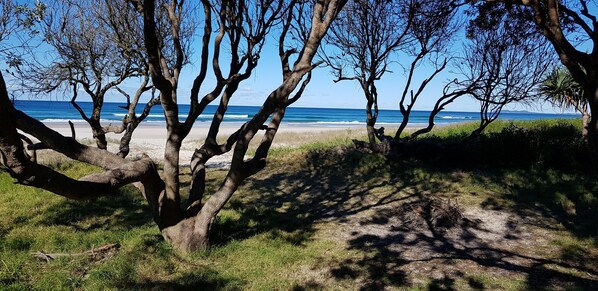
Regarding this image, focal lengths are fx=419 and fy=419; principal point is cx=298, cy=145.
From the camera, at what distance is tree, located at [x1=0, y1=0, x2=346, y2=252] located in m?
3.57

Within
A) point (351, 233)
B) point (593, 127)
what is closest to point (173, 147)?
point (351, 233)

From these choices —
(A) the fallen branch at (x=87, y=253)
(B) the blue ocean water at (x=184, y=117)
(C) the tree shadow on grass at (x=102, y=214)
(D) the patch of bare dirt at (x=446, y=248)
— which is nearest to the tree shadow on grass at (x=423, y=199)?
(D) the patch of bare dirt at (x=446, y=248)

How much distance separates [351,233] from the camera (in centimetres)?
624

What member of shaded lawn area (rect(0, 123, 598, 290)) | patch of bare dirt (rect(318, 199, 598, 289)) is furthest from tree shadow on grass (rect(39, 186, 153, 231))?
patch of bare dirt (rect(318, 199, 598, 289))

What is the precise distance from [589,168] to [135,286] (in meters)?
10.2

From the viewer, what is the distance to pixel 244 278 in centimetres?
457

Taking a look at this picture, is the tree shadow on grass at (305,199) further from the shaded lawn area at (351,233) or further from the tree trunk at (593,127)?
the tree trunk at (593,127)

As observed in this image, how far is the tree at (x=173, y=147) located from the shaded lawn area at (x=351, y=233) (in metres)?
0.49

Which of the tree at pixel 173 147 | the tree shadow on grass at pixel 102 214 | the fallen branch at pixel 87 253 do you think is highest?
the tree at pixel 173 147

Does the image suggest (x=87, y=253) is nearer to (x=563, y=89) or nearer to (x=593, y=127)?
(x=593, y=127)

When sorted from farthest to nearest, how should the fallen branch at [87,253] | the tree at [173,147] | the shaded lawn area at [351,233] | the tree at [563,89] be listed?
the tree at [563,89] → the fallen branch at [87,253] → the shaded lawn area at [351,233] → the tree at [173,147]

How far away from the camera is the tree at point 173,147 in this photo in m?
3.57

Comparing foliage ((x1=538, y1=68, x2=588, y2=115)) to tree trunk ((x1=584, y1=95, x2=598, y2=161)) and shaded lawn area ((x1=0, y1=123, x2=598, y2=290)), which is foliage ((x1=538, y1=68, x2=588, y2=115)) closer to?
shaded lawn area ((x1=0, y1=123, x2=598, y2=290))

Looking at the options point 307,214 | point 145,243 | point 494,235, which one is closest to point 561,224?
point 494,235
